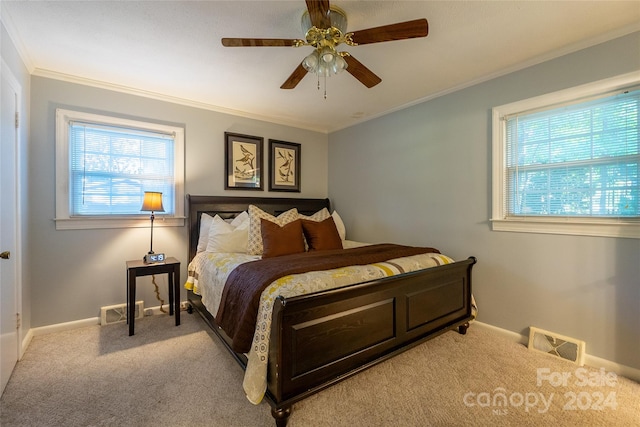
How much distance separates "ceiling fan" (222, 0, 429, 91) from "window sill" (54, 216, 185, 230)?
2.23 meters

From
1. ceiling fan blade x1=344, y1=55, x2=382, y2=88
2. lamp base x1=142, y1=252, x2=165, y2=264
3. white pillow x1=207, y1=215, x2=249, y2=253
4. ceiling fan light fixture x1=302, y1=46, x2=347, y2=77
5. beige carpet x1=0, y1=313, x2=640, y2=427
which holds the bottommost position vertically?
beige carpet x1=0, y1=313, x2=640, y2=427

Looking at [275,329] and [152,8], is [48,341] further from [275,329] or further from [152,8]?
[152,8]

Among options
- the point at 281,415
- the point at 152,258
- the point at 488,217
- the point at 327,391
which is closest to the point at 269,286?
the point at 281,415

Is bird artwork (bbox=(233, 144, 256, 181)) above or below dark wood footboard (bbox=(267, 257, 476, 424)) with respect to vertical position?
above

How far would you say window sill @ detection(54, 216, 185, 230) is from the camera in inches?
108

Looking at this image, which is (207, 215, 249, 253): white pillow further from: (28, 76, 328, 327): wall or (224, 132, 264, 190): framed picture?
(224, 132, 264, 190): framed picture

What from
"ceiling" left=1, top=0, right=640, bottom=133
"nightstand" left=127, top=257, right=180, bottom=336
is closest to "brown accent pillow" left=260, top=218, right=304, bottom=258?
"nightstand" left=127, top=257, right=180, bottom=336

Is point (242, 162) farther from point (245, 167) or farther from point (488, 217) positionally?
point (488, 217)

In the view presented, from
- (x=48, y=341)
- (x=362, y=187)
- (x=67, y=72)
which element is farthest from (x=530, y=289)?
(x=67, y=72)

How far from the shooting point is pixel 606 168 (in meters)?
2.15

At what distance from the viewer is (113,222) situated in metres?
2.97

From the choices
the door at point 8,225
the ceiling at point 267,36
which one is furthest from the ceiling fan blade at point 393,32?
the door at point 8,225

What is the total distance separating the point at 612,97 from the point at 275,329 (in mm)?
2932

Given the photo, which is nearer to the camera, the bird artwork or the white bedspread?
the white bedspread
